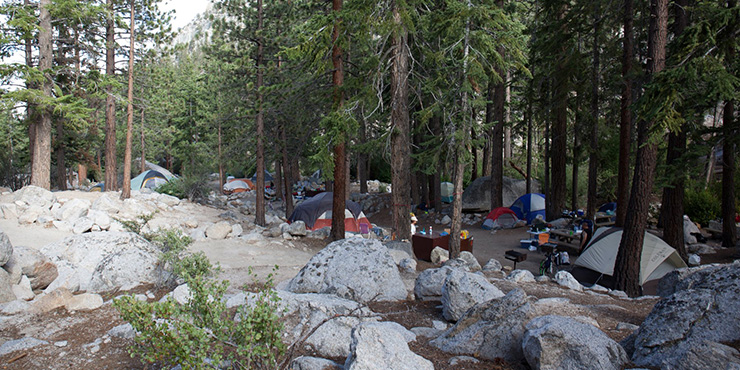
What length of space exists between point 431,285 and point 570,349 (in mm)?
3161

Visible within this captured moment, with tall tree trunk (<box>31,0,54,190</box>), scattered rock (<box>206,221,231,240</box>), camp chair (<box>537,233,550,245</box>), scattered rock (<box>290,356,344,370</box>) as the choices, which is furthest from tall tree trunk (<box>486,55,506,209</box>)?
tall tree trunk (<box>31,0,54,190</box>)

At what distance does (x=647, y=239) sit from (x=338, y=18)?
29.8 ft

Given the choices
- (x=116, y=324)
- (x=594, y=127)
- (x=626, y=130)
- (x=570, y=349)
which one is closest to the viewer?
(x=570, y=349)

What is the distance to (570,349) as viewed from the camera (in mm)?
3475

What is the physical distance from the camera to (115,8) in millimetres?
17547

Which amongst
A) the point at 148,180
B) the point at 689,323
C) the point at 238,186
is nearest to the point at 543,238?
the point at 689,323

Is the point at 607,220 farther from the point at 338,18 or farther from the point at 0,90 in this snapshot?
the point at 0,90

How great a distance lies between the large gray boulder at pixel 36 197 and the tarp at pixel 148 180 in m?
17.9

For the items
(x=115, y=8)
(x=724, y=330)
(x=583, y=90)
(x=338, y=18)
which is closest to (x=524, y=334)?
(x=724, y=330)

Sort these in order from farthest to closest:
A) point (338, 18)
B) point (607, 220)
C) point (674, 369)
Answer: point (607, 220), point (338, 18), point (674, 369)

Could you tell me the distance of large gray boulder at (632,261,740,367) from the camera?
3.57m

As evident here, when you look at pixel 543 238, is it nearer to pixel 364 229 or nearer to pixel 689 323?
pixel 364 229

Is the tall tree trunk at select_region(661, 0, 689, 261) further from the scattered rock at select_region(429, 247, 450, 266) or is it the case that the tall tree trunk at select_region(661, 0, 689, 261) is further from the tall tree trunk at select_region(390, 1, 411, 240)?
the tall tree trunk at select_region(390, 1, 411, 240)

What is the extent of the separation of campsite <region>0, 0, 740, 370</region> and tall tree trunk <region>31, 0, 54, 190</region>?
0.07 meters
